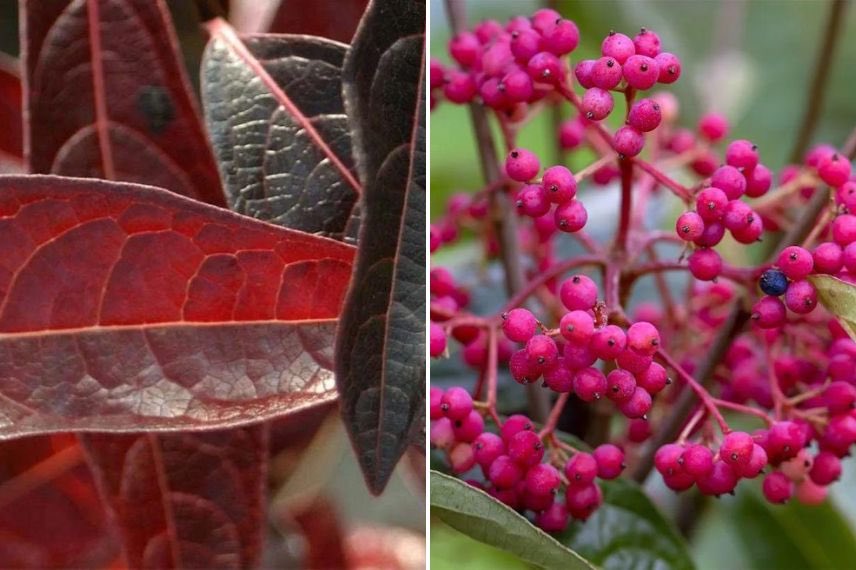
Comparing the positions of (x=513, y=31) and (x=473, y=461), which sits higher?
(x=513, y=31)

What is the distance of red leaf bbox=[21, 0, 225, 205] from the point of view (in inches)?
19.6

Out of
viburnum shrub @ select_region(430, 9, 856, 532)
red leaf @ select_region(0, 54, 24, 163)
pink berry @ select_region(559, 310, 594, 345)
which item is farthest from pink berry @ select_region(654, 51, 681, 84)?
red leaf @ select_region(0, 54, 24, 163)

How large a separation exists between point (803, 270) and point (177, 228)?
251 mm

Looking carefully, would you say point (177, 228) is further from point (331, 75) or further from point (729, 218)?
point (729, 218)

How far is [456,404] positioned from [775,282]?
14 centimetres

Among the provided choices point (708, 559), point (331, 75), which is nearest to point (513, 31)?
point (331, 75)

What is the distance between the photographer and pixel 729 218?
1.46ft

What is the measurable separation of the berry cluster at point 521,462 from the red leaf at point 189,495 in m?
0.11

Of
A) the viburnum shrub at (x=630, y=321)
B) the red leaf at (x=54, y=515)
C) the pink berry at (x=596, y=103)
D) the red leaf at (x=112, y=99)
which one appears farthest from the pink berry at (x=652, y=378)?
the red leaf at (x=54, y=515)

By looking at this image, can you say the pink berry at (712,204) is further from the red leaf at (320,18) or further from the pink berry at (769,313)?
the red leaf at (320,18)

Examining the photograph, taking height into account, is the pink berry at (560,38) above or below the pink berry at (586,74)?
above

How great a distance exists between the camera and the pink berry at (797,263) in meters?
0.43

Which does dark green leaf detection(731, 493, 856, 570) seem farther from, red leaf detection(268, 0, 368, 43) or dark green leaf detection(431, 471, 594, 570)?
red leaf detection(268, 0, 368, 43)

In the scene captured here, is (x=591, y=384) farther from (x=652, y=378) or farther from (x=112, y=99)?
(x=112, y=99)
